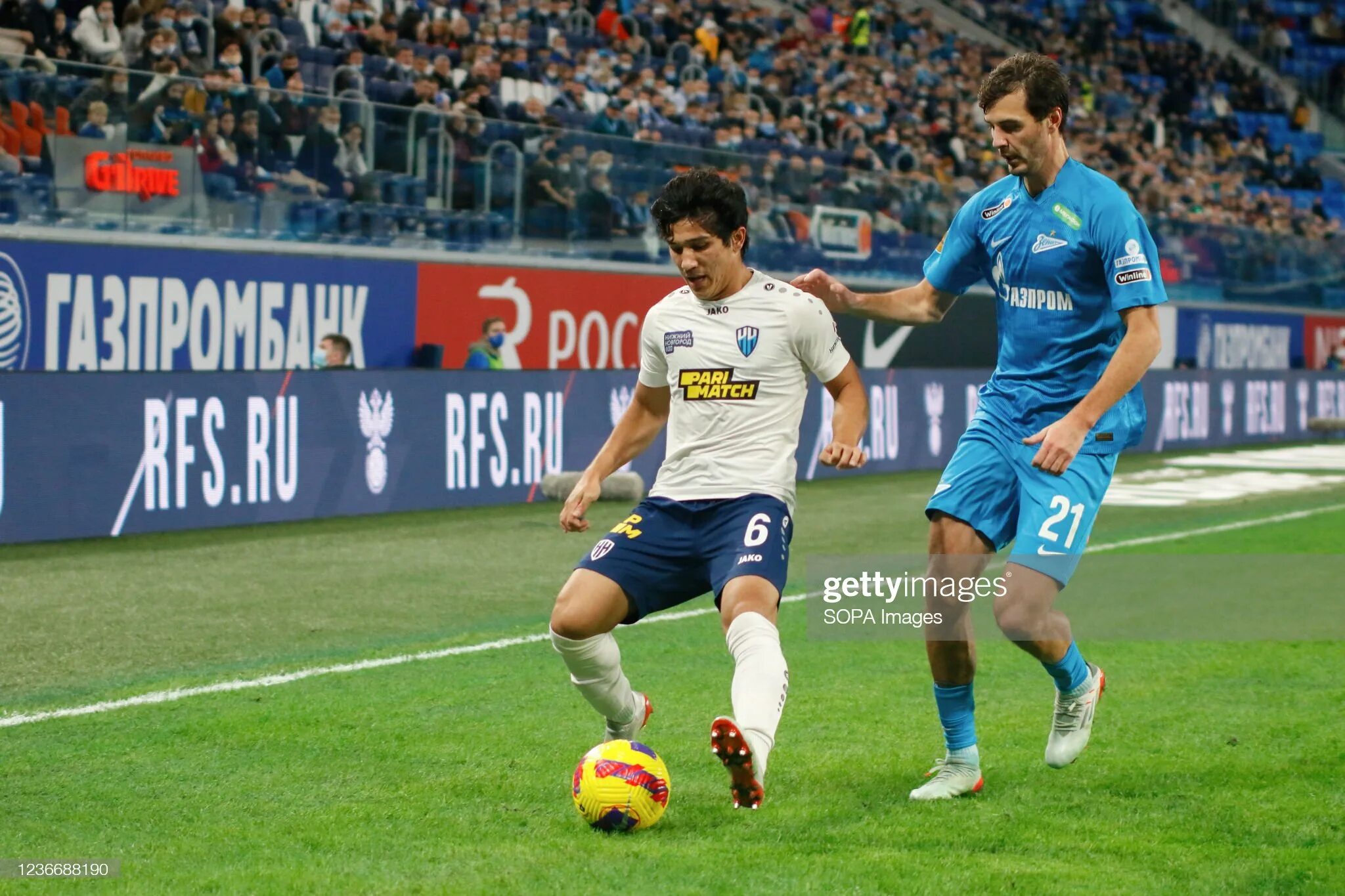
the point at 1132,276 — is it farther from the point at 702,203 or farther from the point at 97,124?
the point at 97,124

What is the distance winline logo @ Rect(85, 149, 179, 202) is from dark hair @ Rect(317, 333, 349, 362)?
206 centimetres

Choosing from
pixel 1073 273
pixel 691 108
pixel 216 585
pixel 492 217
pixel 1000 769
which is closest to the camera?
pixel 1073 273

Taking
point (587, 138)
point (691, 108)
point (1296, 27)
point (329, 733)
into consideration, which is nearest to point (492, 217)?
point (587, 138)

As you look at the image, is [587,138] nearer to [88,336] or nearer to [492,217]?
[492,217]

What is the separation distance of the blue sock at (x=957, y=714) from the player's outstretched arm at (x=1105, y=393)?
84 cm

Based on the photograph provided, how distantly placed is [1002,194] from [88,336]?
10.3m

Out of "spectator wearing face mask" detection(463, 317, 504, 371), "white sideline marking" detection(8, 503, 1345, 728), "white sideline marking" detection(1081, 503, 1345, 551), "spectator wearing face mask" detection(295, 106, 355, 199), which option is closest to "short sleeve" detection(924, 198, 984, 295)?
"white sideline marking" detection(8, 503, 1345, 728)

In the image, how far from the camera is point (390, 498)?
1401cm

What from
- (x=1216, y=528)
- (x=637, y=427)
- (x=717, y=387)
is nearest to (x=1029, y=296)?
(x=717, y=387)

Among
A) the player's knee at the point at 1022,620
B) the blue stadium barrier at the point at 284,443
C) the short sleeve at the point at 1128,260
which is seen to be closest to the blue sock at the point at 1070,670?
the player's knee at the point at 1022,620

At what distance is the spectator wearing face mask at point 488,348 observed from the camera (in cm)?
1683

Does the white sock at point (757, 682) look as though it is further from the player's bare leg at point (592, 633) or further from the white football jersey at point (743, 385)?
the white football jersey at point (743, 385)

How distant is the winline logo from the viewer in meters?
13.4

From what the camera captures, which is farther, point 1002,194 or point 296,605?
point 296,605
